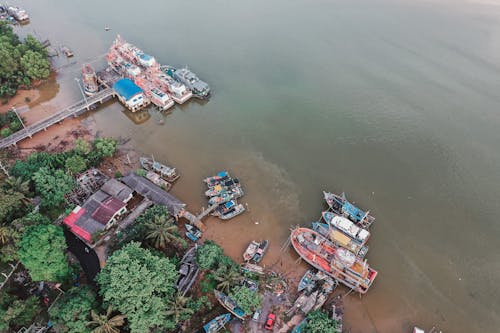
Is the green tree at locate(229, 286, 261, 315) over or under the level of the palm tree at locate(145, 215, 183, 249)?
under

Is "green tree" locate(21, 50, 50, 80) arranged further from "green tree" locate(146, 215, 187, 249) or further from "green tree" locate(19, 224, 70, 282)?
"green tree" locate(146, 215, 187, 249)

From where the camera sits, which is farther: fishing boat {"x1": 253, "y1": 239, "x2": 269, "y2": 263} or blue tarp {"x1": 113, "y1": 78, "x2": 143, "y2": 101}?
blue tarp {"x1": 113, "y1": 78, "x2": 143, "y2": 101}

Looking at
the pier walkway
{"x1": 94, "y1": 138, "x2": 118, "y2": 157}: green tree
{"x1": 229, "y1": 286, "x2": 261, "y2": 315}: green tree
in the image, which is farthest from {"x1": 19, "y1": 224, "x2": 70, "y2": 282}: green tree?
the pier walkway

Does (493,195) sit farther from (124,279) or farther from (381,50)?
(124,279)

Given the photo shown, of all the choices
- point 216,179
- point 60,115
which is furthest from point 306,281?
point 60,115

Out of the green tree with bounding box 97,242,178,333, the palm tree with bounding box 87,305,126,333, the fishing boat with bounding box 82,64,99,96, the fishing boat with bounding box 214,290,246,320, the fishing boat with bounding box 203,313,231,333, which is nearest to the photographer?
the palm tree with bounding box 87,305,126,333

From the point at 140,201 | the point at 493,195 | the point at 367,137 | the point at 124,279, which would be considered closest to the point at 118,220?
the point at 140,201

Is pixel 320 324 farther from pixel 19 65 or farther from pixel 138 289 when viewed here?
pixel 19 65

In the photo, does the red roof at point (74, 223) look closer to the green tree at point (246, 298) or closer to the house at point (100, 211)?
the house at point (100, 211)
